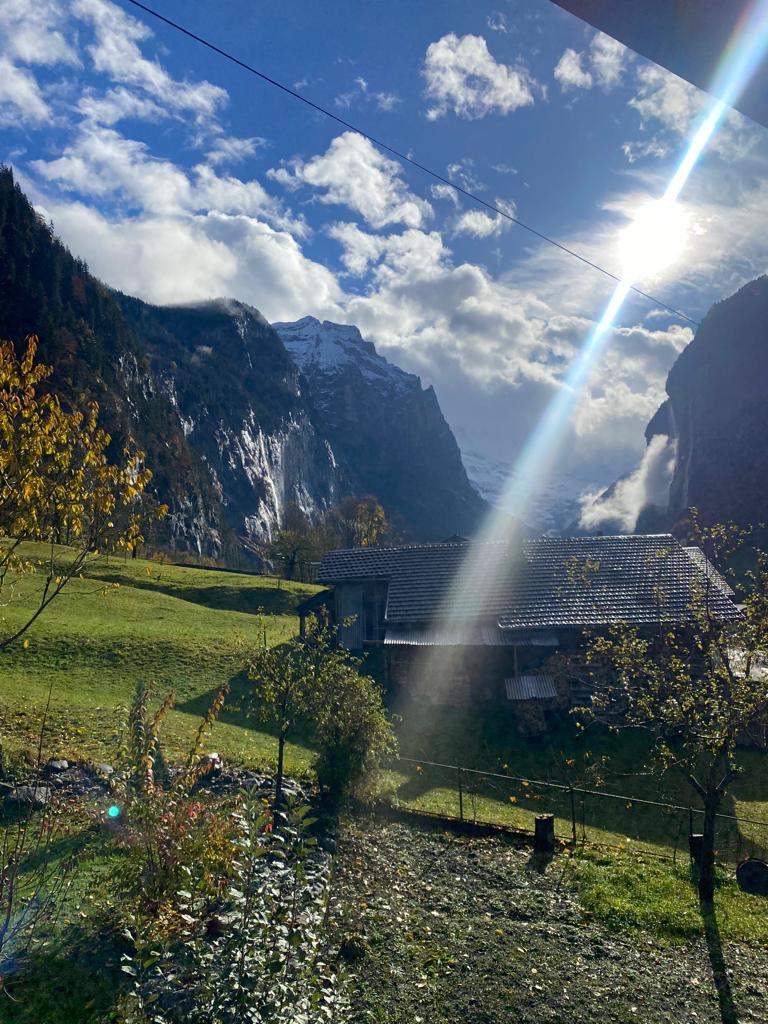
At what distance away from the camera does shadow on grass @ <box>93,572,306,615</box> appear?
147 feet

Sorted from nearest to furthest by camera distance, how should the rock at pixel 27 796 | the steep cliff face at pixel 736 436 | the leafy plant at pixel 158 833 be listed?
the leafy plant at pixel 158 833 < the rock at pixel 27 796 < the steep cliff face at pixel 736 436

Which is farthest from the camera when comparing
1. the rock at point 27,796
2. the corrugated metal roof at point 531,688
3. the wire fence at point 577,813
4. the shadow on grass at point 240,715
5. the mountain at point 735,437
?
the mountain at point 735,437

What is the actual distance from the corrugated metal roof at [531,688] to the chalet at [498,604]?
48 mm

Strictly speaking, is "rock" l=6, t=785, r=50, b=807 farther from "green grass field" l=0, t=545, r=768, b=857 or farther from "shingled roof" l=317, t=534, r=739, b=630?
"shingled roof" l=317, t=534, r=739, b=630

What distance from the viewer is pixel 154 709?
2303 cm

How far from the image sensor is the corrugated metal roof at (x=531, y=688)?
1066 inches

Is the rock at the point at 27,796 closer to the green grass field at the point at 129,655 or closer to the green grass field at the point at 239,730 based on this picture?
the green grass field at the point at 239,730

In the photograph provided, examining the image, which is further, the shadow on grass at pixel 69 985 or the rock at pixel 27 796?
the rock at pixel 27 796

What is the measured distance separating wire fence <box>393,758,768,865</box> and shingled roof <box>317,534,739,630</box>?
33.8ft

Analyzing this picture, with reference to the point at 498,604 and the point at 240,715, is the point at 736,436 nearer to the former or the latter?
the point at 498,604

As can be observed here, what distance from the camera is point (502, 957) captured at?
9.88m

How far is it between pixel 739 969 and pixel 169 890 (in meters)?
8.62

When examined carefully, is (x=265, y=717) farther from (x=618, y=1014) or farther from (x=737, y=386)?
(x=737, y=386)

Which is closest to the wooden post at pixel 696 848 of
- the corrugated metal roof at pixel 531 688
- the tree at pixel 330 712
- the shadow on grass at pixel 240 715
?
the tree at pixel 330 712
